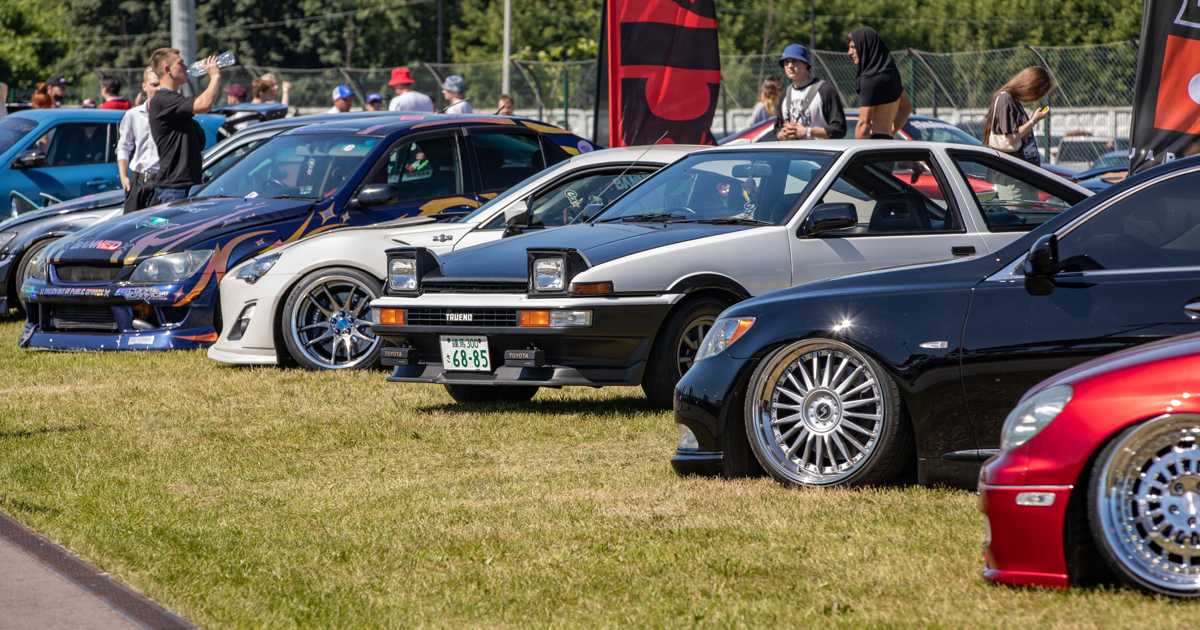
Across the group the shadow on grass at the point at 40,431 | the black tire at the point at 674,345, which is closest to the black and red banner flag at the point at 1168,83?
the black tire at the point at 674,345

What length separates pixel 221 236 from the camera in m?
9.91

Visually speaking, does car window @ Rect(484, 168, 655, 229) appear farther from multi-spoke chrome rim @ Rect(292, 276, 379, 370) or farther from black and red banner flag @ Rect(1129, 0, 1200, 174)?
black and red banner flag @ Rect(1129, 0, 1200, 174)

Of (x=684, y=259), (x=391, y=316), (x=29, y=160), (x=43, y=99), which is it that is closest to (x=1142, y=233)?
(x=684, y=259)

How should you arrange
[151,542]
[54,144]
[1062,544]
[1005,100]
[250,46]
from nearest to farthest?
[1062,544] → [151,542] → [1005,100] → [54,144] → [250,46]

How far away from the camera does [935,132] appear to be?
14.9 metres

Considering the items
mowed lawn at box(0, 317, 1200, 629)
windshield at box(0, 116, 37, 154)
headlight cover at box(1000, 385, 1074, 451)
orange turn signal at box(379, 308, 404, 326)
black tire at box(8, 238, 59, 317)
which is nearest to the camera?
headlight cover at box(1000, 385, 1074, 451)

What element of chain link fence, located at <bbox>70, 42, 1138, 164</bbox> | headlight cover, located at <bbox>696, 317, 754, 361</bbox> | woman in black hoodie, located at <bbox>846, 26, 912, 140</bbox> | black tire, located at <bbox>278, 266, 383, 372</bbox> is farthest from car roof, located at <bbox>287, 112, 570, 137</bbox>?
chain link fence, located at <bbox>70, 42, 1138, 164</bbox>

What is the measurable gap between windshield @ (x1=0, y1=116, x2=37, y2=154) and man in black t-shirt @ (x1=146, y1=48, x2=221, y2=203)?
3559mm

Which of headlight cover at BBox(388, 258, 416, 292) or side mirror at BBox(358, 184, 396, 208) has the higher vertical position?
side mirror at BBox(358, 184, 396, 208)

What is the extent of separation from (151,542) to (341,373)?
4.09 metres

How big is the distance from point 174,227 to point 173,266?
0.36m

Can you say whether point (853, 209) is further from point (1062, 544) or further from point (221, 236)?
point (221, 236)

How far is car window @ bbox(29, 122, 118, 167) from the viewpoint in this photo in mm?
14422

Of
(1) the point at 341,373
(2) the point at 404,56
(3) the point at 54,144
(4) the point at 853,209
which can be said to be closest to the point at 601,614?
(4) the point at 853,209
